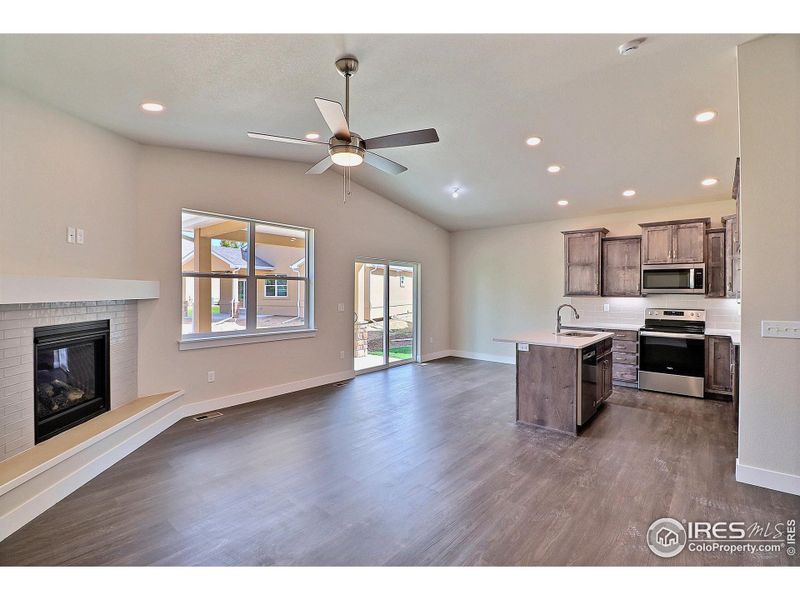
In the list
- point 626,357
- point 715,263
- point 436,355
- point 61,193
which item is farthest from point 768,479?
point 61,193

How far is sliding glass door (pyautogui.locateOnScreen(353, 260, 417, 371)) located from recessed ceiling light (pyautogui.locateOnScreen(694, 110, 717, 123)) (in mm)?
4445

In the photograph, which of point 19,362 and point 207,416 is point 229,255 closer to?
point 207,416

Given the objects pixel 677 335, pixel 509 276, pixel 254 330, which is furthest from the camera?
pixel 509 276

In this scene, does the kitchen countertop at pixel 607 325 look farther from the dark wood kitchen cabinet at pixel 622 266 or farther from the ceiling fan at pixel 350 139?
the ceiling fan at pixel 350 139

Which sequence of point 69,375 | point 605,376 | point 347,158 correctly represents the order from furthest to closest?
point 605,376 < point 69,375 < point 347,158

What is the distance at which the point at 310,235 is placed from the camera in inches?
215

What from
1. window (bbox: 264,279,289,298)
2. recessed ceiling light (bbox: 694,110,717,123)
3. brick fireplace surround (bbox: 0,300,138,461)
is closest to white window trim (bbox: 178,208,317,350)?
window (bbox: 264,279,289,298)

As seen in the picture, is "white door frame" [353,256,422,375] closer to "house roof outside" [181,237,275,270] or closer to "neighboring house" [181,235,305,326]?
"neighboring house" [181,235,305,326]

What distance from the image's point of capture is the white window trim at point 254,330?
14.2ft

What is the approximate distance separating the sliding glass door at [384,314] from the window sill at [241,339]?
1.07 m

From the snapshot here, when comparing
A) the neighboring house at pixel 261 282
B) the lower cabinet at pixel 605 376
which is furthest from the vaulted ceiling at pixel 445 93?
the lower cabinet at pixel 605 376

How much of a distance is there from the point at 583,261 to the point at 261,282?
4.86 meters

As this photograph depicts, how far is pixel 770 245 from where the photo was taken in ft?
8.48

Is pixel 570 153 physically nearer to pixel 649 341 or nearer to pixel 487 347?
pixel 649 341
